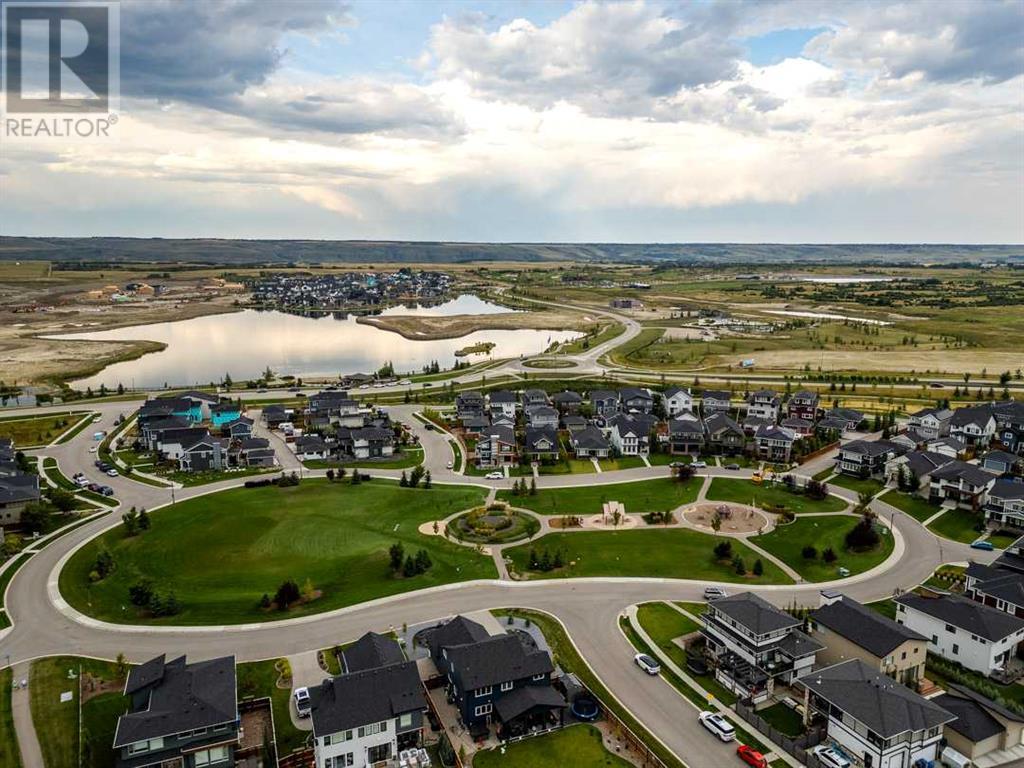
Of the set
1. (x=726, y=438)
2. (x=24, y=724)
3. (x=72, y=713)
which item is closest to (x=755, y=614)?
(x=72, y=713)

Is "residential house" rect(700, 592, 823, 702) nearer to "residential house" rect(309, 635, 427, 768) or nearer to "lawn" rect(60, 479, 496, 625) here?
"residential house" rect(309, 635, 427, 768)

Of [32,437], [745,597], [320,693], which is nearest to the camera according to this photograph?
[320,693]

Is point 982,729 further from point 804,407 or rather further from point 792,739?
point 804,407

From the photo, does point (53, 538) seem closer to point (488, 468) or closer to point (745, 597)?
point (488, 468)

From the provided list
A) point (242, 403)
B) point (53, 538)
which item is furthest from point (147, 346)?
point (53, 538)

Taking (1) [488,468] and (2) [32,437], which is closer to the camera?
(1) [488,468]

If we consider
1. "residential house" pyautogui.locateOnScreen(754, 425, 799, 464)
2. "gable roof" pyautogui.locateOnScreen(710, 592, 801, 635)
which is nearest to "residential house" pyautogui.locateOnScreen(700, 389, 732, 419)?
"residential house" pyautogui.locateOnScreen(754, 425, 799, 464)

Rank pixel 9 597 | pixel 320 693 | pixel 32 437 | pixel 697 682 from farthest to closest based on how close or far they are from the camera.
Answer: pixel 32 437, pixel 9 597, pixel 697 682, pixel 320 693

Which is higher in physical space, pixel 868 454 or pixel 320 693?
pixel 868 454
